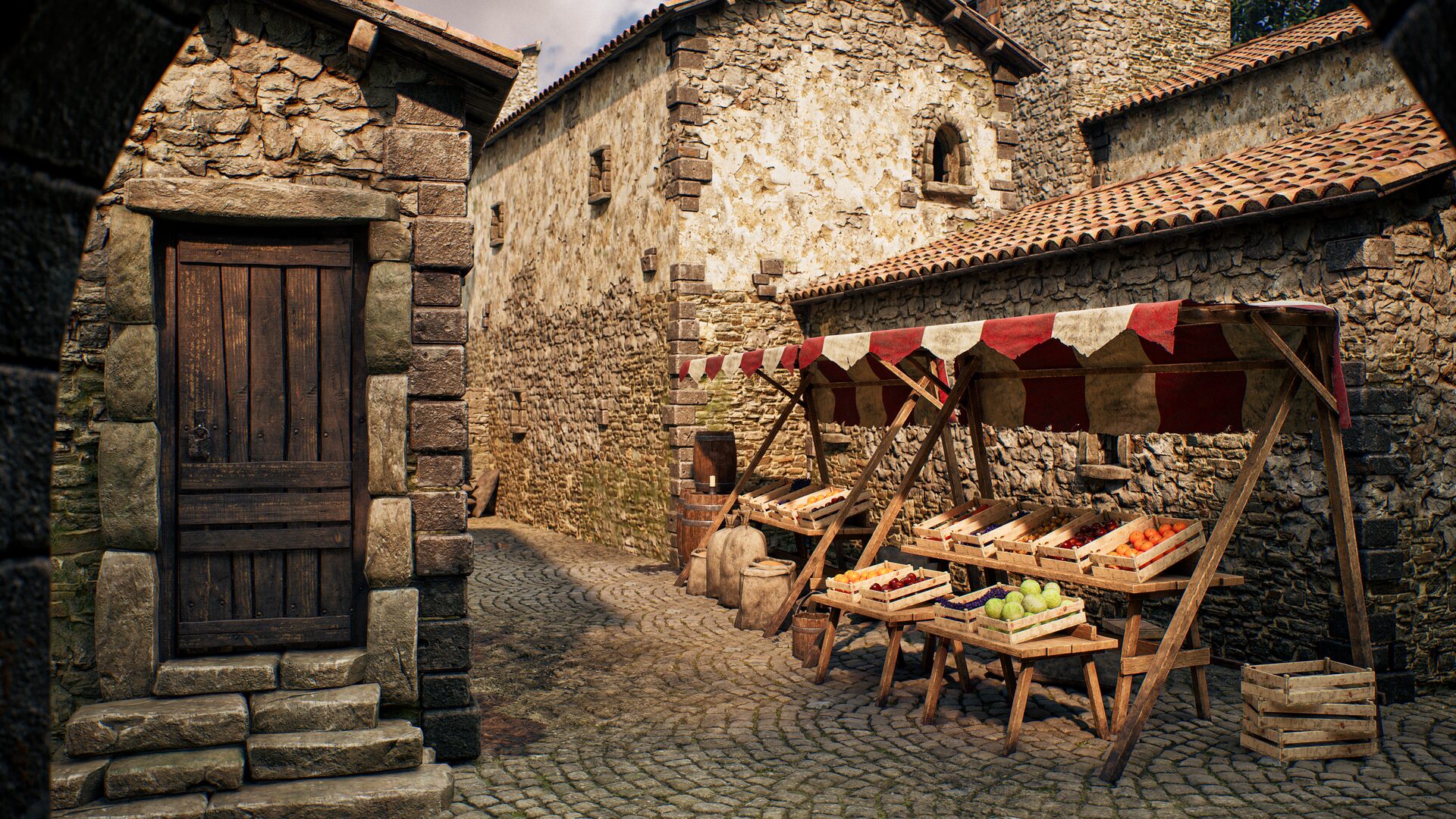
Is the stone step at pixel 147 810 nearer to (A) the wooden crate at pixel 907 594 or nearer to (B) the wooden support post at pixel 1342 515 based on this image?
(A) the wooden crate at pixel 907 594

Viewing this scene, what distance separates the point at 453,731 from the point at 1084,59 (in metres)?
15.3

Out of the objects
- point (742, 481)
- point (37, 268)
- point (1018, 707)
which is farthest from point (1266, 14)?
point (37, 268)

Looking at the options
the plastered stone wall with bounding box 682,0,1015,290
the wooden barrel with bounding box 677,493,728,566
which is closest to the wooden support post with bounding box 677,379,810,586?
the wooden barrel with bounding box 677,493,728,566

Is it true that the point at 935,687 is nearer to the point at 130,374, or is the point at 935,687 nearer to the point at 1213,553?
the point at 1213,553

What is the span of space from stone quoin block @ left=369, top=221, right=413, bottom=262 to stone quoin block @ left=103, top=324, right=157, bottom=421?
43.2 inches

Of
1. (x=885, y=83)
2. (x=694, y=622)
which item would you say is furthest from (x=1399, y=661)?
(x=885, y=83)

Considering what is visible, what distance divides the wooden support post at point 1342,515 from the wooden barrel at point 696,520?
239 inches

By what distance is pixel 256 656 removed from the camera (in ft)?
16.4

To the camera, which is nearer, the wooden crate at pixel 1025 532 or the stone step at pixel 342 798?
the stone step at pixel 342 798

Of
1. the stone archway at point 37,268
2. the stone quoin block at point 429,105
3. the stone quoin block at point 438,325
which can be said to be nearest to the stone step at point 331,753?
the stone quoin block at point 438,325

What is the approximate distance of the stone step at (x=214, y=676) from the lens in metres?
4.77

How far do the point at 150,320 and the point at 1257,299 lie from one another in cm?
662

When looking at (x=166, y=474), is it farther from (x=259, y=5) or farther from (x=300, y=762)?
(x=259, y=5)

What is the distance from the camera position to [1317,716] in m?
5.20
